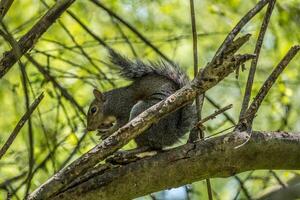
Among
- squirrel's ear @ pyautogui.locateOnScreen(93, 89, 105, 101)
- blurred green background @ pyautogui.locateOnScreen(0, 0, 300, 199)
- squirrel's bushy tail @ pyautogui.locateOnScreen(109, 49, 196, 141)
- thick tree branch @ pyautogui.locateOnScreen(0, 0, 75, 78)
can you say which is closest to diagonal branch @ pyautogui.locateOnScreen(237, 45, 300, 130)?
thick tree branch @ pyautogui.locateOnScreen(0, 0, 75, 78)

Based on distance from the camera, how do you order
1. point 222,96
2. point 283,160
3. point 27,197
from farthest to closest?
point 222,96 < point 283,160 < point 27,197

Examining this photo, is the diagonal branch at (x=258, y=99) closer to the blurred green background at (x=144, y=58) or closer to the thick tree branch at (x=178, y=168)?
the thick tree branch at (x=178, y=168)

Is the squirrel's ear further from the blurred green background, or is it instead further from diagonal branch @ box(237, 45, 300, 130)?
diagonal branch @ box(237, 45, 300, 130)

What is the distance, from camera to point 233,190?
11.1 ft

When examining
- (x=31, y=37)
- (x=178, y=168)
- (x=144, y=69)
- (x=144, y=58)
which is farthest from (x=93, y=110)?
(x=178, y=168)

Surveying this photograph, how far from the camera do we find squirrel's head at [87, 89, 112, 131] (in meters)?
3.26

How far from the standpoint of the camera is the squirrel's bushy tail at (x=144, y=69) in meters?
2.82

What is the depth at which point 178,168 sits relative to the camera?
6.02 ft

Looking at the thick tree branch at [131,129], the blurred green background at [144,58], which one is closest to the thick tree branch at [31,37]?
the thick tree branch at [131,129]

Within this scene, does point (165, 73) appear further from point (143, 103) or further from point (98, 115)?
point (98, 115)

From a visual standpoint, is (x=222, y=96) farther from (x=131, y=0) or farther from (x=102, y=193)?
(x=102, y=193)

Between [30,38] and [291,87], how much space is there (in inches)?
96.3

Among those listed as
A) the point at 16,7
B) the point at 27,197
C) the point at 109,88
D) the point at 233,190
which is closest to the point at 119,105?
the point at 109,88

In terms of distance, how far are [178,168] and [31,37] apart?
0.59 meters
